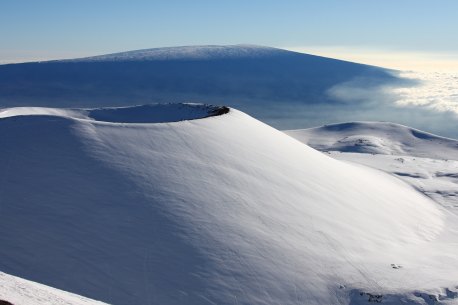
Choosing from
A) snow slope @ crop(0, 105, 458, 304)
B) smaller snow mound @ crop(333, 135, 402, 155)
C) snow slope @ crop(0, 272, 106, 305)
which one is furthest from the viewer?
smaller snow mound @ crop(333, 135, 402, 155)

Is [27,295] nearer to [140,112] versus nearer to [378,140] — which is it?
[140,112]

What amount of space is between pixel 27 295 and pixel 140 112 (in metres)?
27.0

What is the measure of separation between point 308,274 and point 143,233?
484 centimetres

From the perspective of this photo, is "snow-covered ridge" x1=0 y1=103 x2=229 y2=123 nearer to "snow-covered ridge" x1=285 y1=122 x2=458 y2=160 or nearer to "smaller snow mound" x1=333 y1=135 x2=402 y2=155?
"smaller snow mound" x1=333 y1=135 x2=402 y2=155

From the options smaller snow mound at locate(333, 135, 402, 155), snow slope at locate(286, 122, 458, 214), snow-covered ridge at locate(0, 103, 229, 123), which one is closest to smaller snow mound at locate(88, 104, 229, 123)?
snow-covered ridge at locate(0, 103, 229, 123)

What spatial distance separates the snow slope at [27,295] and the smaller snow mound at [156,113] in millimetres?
20786

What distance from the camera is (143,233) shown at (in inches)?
663

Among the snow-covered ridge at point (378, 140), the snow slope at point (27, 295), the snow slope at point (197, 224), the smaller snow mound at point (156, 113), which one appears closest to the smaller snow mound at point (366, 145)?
the snow-covered ridge at point (378, 140)

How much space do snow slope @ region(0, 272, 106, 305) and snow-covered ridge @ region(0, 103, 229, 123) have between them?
20.5m

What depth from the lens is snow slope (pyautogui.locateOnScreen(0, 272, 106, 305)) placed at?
8.92 metres

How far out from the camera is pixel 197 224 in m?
17.5

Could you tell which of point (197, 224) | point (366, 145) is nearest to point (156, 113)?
point (197, 224)

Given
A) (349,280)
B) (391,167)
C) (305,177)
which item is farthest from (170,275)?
(391,167)

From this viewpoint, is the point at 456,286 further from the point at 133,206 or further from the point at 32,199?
the point at 32,199
